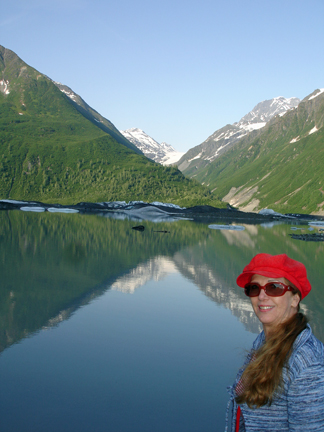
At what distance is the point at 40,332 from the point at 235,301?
1051 cm

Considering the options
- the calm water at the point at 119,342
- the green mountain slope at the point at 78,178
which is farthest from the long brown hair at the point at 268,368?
the green mountain slope at the point at 78,178

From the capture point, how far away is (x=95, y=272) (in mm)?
25891

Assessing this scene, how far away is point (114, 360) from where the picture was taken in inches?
474

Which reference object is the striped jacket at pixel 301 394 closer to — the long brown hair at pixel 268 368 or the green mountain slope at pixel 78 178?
the long brown hair at pixel 268 368

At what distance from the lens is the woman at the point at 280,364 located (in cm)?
354

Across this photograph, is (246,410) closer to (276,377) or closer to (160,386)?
(276,377)

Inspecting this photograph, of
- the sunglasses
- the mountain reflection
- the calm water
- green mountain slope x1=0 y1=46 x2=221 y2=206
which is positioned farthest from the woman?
green mountain slope x1=0 y1=46 x2=221 y2=206

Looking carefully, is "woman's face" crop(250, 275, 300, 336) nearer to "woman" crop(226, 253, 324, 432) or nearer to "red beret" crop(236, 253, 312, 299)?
"woman" crop(226, 253, 324, 432)

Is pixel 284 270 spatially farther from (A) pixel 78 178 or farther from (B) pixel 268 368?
(A) pixel 78 178

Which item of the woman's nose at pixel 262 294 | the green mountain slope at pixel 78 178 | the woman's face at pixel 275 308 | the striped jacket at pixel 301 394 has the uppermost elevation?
the green mountain slope at pixel 78 178

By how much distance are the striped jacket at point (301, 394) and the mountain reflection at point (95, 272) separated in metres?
10.9

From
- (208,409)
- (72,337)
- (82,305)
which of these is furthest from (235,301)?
(208,409)

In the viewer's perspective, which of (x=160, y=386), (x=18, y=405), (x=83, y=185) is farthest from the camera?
(x=83, y=185)

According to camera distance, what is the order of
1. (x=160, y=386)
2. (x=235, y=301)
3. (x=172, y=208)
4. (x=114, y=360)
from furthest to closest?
(x=172, y=208) < (x=235, y=301) < (x=114, y=360) < (x=160, y=386)
